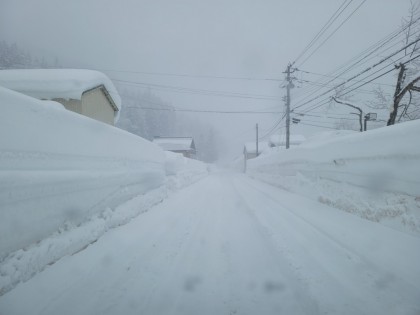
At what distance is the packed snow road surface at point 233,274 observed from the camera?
1938mm

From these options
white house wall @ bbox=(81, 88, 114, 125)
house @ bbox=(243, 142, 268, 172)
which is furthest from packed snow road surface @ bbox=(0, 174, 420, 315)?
house @ bbox=(243, 142, 268, 172)

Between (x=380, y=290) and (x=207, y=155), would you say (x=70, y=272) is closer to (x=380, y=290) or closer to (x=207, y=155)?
(x=380, y=290)

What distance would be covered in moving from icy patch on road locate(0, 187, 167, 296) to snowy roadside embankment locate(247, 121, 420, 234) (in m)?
4.48

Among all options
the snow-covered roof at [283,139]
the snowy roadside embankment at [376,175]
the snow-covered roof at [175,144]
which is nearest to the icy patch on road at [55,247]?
the snowy roadside embankment at [376,175]

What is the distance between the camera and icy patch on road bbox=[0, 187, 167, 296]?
204cm

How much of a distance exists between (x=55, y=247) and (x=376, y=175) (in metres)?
4.95

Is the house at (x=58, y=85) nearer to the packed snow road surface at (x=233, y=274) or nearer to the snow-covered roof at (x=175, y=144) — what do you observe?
the packed snow road surface at (x=233, y=274)

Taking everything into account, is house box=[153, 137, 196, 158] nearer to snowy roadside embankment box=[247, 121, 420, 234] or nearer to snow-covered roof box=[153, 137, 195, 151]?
snow-covered roof box=[153, 137, 195, 151]

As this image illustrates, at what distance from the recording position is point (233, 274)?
2.50 m

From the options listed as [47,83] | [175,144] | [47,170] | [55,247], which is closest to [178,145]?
[175,144]

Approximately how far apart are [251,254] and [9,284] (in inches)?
98.4

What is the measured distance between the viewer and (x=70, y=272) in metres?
2.42

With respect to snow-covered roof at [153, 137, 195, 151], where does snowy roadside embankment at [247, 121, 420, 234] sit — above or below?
below

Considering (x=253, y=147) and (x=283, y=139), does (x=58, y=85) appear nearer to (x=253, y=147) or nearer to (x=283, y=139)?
(x=283, y=139)
